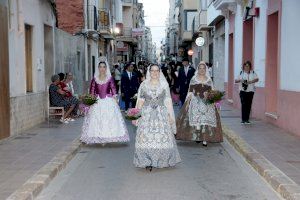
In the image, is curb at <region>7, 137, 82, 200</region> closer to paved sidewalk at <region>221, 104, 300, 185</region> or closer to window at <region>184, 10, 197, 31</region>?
paved sidewalk at <region>221, 104, 300, 185</region>

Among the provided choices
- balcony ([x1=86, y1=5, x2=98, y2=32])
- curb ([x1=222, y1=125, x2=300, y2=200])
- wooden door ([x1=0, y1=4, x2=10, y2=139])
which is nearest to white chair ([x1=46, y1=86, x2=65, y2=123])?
wooden door ([x1=0, y1=4, x2=10, y2=139])

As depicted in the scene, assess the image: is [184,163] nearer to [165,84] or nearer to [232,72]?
[165,84]

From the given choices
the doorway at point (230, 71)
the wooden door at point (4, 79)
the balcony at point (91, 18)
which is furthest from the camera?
the balcony at point (91, 18)

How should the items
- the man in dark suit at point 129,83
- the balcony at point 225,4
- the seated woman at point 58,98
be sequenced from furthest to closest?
the balcony at point 225,4
the man in dark suit at point 129,83
the seated woman at point 58,98

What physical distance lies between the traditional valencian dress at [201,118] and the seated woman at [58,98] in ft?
18.5

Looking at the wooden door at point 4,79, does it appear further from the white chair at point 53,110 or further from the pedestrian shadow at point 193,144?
the white chair at point 53,110

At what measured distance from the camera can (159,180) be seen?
26.9 feet

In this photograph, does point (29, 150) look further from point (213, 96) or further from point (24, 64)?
point (24, 64)

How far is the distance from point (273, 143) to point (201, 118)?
1.54 meters

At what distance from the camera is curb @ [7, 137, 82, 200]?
6904 mm

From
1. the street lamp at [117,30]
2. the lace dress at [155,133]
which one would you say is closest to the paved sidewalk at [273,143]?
the lace dress at [155,133]

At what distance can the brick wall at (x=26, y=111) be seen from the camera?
1273 centimetres

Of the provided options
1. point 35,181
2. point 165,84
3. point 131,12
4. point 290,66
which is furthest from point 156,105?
point 131,12

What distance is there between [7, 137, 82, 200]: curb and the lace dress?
4.28 ft
